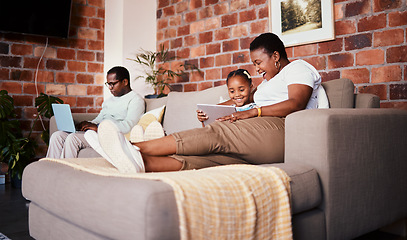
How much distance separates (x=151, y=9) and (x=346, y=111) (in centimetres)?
330

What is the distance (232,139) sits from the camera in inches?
63.9

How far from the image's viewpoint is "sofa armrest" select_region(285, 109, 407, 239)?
1477 millimetres

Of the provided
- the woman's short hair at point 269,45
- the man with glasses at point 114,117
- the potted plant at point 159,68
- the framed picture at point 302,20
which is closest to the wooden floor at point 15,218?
the man with glasses at point 114,117

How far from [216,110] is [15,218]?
1501 mm

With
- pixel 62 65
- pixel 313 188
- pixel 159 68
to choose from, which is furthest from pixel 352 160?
pixel 62 65

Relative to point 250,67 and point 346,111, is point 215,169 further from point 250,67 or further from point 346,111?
point 250,67

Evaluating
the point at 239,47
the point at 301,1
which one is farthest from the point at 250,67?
the point at 301,1

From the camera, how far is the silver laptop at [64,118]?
2.91 metres

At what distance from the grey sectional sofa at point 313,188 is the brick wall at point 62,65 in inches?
96.6

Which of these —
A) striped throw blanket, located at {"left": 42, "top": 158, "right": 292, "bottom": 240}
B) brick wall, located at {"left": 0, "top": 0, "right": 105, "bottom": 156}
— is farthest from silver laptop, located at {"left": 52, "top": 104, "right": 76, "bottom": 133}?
striped throw blanket, located at {"left": 42, "top": 158, "right": 292, "bottom": 240}

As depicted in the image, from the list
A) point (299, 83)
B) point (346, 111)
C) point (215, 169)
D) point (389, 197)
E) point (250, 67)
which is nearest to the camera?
point (215, 169)

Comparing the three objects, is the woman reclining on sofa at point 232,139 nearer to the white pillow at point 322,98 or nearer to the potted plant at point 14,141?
the white pillow at point 322,98

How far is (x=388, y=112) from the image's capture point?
175 cm

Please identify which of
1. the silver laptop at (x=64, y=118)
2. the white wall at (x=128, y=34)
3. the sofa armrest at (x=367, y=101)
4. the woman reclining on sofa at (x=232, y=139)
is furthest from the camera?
the white wall at (x=128, y=34)
